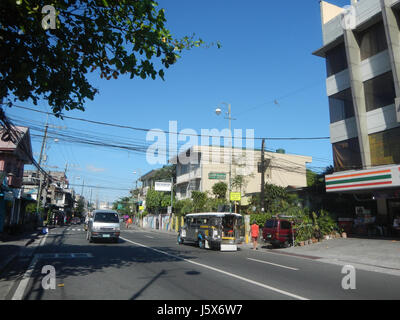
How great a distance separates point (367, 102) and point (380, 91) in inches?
40.4

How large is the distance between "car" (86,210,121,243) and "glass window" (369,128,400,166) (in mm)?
17314

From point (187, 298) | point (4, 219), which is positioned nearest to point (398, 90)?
point (187, 298)

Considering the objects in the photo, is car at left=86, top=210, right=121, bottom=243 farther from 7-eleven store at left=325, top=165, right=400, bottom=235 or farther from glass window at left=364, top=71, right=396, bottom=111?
glass window at left=364, top=71, right=396, bottom=111

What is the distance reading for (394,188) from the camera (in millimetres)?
18312

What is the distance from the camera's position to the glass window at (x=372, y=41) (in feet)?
66.8

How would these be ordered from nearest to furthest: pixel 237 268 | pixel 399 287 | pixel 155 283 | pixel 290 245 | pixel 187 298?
1. pixel 187 298
2. pixel 155 283
3. pixel 399 287
4. pixel 237 268
5. pixel 290 245

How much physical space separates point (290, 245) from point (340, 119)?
10.1m

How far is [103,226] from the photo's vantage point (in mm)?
19922

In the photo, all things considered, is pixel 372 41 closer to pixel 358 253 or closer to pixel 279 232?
pixel 358 253

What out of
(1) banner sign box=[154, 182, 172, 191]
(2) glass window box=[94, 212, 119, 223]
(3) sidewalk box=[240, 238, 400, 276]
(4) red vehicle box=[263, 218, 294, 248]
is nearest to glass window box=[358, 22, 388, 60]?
(3) sidewalk box=[240, 238, 400, 276]

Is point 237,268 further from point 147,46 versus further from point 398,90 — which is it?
point 398,90
